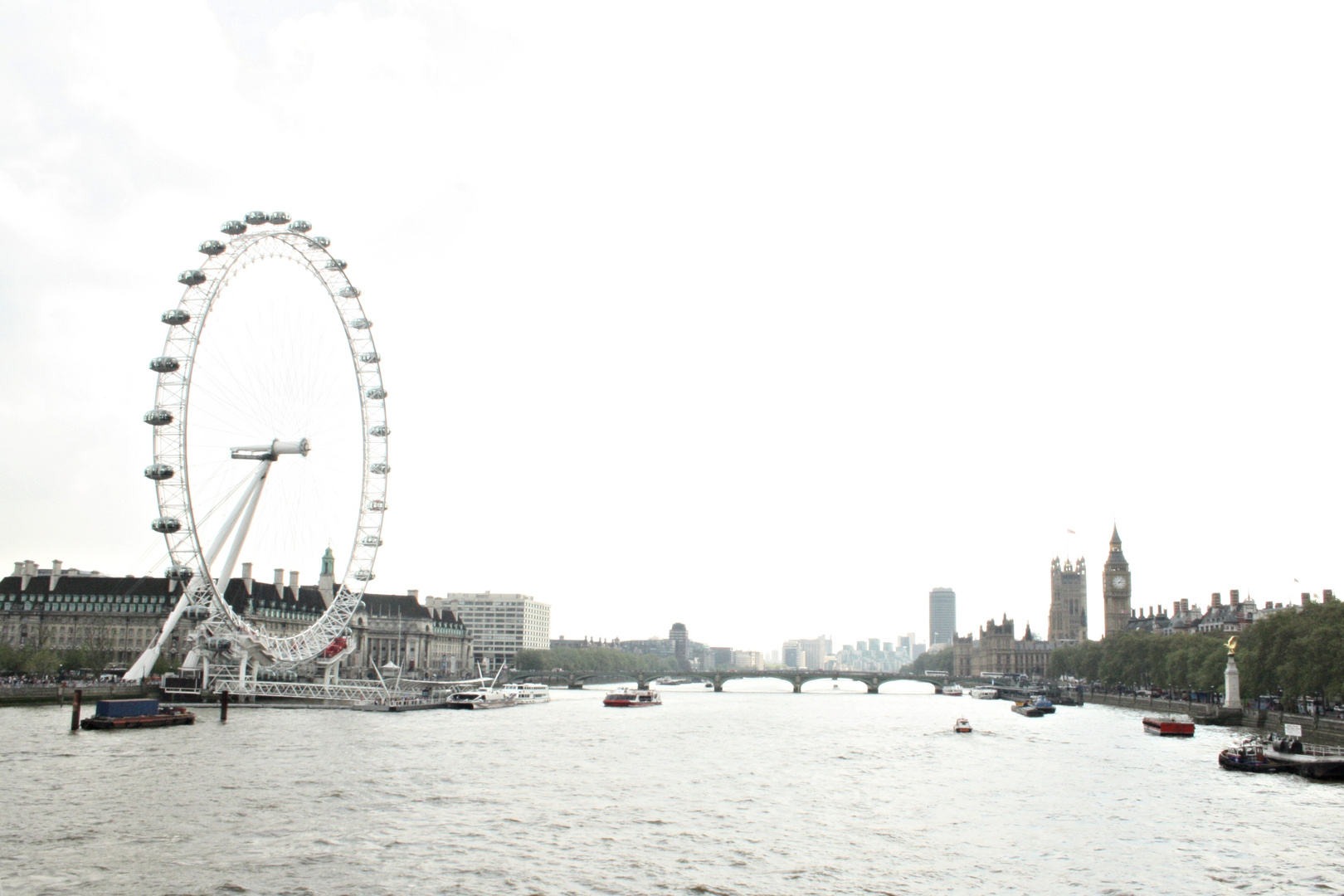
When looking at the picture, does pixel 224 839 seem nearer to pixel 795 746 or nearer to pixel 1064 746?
pixel 795 746

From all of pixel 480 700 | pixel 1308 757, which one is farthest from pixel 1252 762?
pixel 480 700

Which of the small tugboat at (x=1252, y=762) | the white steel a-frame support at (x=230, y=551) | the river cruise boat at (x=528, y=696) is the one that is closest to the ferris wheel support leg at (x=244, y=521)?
the white steel a-frame support at (x=230, y=551)

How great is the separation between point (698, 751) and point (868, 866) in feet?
131

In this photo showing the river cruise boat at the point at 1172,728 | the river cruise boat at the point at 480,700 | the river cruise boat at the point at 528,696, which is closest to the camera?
the river cruise boat at the point at 1172,728

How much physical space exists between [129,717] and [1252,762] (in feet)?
252

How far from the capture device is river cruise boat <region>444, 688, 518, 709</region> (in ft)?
436

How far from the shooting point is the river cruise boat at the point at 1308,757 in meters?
62.2

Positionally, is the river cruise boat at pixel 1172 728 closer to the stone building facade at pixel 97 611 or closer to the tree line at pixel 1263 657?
the tree line at pixel 1263 657

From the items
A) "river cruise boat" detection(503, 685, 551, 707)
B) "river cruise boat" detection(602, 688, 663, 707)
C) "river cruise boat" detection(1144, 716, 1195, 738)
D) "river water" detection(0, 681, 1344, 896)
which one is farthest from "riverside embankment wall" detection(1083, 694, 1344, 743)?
"river cruise boat" detection(503, 685, 551, 707)

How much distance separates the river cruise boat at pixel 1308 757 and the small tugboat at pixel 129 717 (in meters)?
77.1

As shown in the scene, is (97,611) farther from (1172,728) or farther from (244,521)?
(1172,728)

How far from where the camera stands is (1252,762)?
66.4 m

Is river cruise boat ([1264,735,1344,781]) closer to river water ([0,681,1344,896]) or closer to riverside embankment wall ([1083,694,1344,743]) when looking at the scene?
river water ([0,681,1344,896])

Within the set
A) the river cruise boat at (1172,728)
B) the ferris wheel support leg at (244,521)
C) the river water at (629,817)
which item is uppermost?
the ferris wheel support leg at (244,521)
